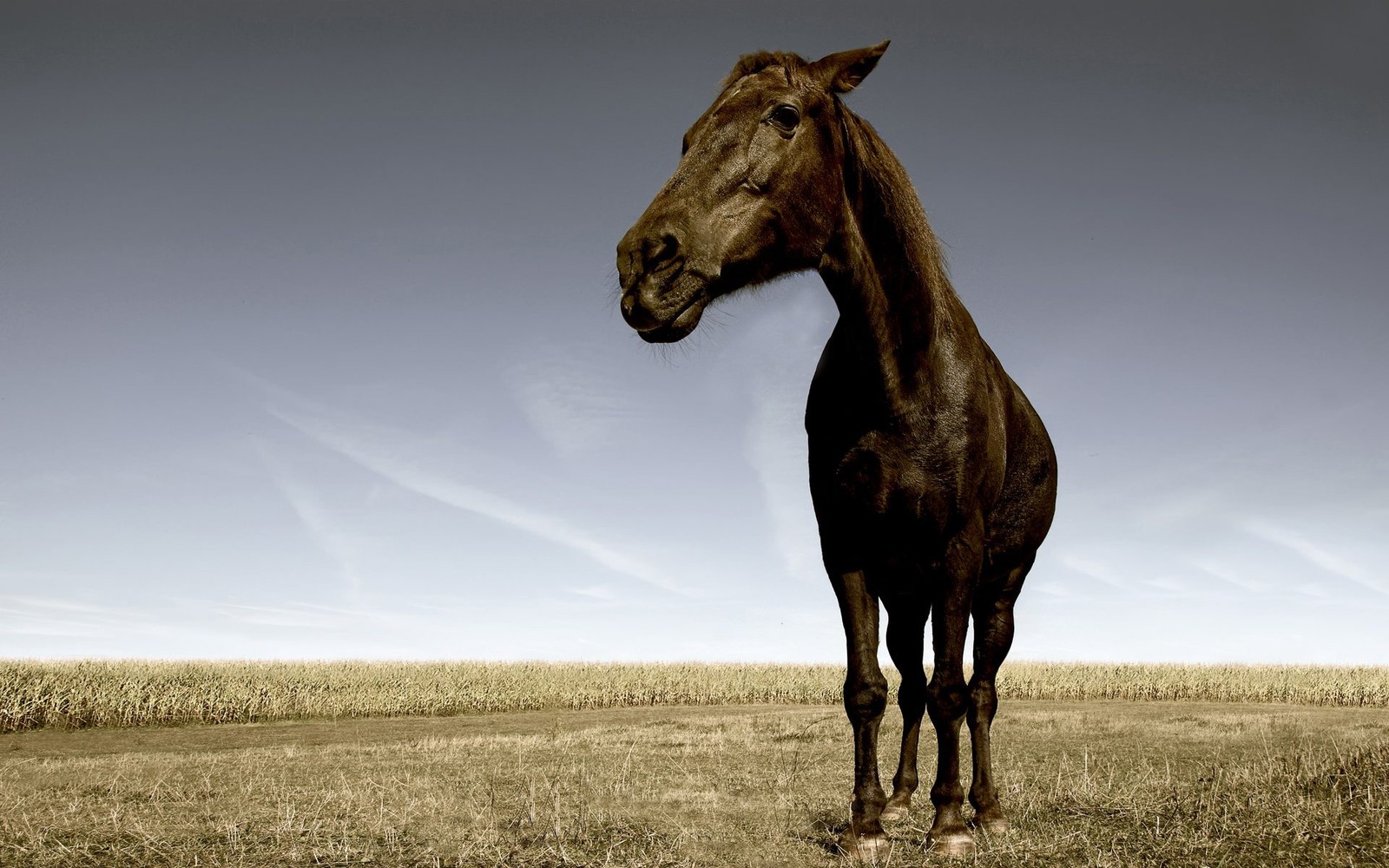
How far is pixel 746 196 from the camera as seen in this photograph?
141 inches

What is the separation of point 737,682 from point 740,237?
3831cm

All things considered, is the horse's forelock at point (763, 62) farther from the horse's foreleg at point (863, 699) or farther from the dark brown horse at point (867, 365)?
the horse's foreleg at point (863, 699)

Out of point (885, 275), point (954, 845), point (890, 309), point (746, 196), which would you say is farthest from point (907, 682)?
point (746, 196)

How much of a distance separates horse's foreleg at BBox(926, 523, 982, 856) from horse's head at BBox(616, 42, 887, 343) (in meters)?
1.59

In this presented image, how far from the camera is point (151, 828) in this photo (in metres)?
5.03

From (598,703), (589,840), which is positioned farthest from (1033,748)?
(598,703)

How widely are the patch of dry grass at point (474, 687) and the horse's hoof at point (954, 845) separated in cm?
3080

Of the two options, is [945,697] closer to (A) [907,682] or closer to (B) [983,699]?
(A) [907,682]

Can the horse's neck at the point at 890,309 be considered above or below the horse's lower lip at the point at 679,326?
above

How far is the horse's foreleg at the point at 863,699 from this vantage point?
164 inches

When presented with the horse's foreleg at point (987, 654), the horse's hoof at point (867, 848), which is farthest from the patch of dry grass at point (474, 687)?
the horse's hoof at point (867, 848)

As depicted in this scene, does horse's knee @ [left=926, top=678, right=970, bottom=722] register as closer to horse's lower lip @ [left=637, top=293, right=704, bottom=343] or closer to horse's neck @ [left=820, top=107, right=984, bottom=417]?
horse's neck @ [left=820, top=107, right=984, bottom=417]

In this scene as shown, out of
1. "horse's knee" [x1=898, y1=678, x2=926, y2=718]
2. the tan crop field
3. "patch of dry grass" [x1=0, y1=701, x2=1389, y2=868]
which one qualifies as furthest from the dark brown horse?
the tan crop field

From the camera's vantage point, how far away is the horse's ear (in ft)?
12.9
